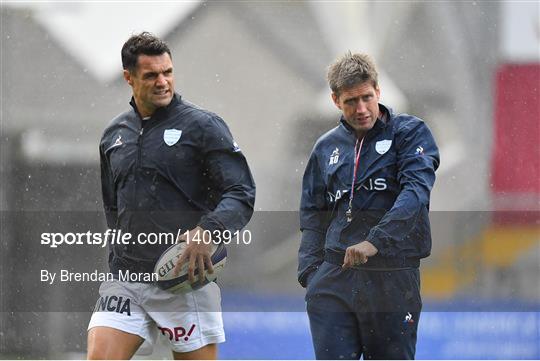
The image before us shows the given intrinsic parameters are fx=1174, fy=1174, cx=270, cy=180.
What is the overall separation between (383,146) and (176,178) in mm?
706

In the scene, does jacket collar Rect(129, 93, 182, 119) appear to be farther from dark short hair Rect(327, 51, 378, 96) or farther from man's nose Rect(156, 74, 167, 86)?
dark short hair Rect(327, 51, 378, 96)

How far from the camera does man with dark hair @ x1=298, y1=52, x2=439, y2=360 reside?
395 cm

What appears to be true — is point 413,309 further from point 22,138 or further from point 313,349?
point 22,138

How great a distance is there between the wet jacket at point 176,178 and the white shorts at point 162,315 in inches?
4.4

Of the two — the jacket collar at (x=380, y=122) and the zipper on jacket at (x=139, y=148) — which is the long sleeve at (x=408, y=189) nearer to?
the jacket collar at (x=380, y=122)

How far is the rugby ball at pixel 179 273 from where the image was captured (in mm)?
3957

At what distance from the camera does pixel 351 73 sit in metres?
4.02

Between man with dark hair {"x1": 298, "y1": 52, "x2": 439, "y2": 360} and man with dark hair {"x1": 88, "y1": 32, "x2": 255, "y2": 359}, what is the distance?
1.04ft

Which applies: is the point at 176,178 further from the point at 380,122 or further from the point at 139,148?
the point at 380,122

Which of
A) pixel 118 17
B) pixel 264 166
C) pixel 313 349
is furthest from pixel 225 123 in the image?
pixel 313 349

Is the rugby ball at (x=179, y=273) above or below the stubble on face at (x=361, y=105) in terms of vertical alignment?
below

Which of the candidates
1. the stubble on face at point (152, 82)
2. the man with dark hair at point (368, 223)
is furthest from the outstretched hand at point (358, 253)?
the stubble on face at point (152, 82)

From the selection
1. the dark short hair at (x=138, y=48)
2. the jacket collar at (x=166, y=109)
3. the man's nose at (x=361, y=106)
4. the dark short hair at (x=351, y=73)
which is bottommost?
the man's nose at (x=361, y=106)

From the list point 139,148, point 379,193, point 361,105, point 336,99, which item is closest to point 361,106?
point 361,105
